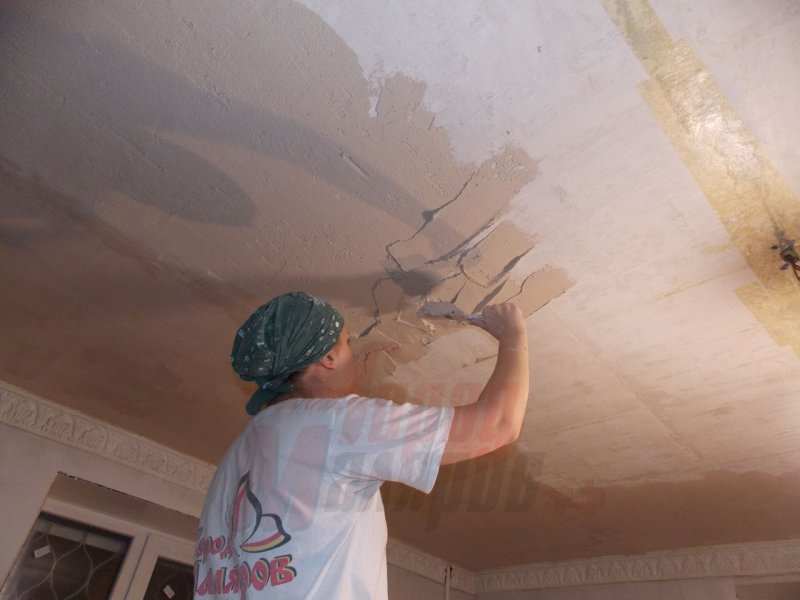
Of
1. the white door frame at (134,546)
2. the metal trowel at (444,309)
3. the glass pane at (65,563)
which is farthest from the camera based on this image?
the white door frame at (134,546)

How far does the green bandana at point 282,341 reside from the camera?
1345 millimetres

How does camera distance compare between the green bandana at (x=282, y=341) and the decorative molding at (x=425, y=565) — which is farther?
the decorative molding at (x=425, y=565)

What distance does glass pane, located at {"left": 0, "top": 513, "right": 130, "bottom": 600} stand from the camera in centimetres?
310

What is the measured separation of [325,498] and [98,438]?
9.28 ft

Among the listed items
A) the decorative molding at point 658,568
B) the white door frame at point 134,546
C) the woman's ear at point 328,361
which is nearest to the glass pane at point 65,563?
the white door frame at point 134,546

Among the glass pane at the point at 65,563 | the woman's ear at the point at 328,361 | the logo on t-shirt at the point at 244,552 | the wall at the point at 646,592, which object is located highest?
the wall at the point at 646,592

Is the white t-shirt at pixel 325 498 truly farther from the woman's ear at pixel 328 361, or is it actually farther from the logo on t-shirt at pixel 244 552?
the woman's ear at pixel 328 361

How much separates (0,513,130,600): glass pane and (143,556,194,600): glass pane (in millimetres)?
234

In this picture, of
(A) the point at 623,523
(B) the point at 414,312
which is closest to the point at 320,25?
(B) the point at 414,312

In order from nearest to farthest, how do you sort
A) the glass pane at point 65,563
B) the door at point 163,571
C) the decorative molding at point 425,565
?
the glass pane at point 65,563 < the door at point 163,571 < the decorative molding at point 425,565

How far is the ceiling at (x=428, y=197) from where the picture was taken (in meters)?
1.44

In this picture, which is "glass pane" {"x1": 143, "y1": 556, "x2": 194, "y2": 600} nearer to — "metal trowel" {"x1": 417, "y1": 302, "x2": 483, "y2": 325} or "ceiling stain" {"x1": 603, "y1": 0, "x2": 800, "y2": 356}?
"metal trowel" {"x1": 417, "y1": 302, "x2": 483, "y2": 325}

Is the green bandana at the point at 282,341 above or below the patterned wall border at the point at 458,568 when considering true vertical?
below

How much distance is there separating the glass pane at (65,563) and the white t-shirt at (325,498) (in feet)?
8.82
